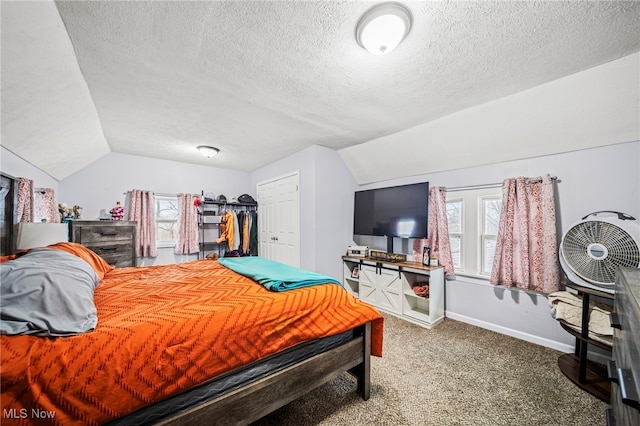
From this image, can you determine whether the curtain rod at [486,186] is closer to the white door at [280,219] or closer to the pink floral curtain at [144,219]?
the white door at [280,219]

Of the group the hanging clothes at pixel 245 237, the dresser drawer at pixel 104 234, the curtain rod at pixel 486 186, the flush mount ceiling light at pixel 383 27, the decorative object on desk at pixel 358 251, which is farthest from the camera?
the hanging clothes at pixel 245 237

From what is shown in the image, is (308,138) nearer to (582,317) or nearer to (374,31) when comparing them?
(374,31)

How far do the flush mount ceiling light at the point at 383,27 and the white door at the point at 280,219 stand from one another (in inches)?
98.4

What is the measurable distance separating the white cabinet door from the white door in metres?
1.05

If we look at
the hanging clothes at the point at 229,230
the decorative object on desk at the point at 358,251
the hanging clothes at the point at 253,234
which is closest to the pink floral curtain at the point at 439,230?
the decorative object on desk at the point at 358,251

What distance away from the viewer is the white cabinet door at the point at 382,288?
10.3 feet

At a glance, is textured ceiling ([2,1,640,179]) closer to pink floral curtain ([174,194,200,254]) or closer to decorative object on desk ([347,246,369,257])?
pink floral curtain ([174,194,200,254])

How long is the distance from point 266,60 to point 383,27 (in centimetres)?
81

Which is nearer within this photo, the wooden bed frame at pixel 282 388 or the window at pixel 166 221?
the wooden bed frame at pixel 282 388

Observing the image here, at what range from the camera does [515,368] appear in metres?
2.02

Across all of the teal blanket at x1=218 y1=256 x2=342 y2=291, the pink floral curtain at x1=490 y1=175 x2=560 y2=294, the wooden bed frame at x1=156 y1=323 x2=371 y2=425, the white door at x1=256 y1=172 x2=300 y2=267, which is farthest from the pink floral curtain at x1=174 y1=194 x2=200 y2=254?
the pink floral curtain at x1=490 y1=175 x2=560 y2=294

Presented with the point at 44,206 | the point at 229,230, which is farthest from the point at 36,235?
the point at 229,230

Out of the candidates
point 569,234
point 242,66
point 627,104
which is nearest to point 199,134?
point 242,66

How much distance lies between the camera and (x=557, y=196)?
7.80ft
